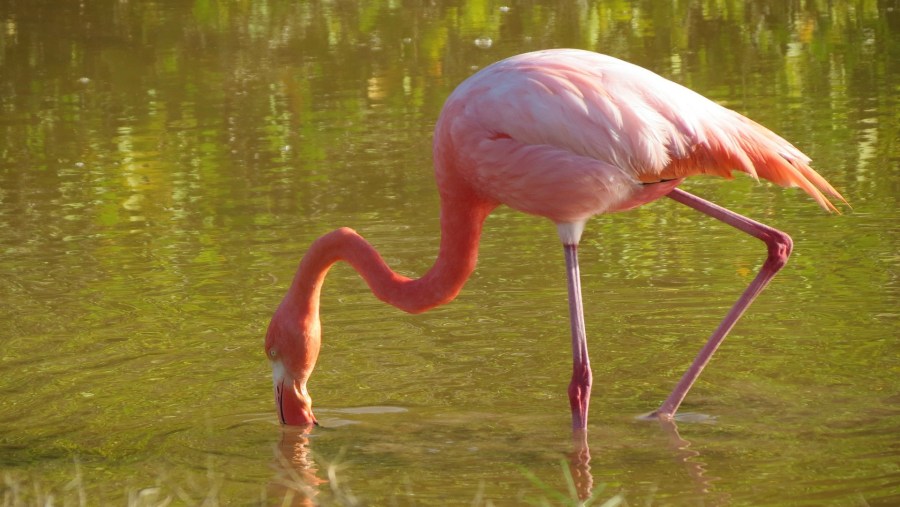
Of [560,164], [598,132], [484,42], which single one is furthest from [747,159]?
[484,42]

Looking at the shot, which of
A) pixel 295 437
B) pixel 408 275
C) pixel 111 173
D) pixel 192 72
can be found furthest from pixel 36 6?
pixel 295 437

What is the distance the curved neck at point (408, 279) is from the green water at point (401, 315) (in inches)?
16.3

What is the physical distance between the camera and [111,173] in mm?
9805

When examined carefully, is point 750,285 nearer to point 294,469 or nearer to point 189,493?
point 294,469

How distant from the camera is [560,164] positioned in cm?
489

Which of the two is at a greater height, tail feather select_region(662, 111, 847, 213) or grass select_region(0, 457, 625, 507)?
tail feather select_region(662, 111, 847, 213)

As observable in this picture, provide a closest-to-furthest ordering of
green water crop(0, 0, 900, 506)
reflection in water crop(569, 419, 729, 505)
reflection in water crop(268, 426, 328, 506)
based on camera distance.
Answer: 1. reflection in water crop(569, 419, 729, 505)
2. reflection in water crop(268, 426, 328, 506)
3. green water crop(0, 0, 900, 506)

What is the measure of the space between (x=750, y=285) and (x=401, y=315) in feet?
5.68

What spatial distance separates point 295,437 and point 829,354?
2050 millimetres

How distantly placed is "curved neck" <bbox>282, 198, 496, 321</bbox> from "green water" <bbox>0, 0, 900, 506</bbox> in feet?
1.36

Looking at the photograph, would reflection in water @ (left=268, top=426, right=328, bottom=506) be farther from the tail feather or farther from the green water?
the tail feather

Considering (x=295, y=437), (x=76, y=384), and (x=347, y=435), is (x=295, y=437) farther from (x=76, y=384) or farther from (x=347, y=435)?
(x=76, y=384)

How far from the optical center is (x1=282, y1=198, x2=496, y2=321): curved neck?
17.2 ft

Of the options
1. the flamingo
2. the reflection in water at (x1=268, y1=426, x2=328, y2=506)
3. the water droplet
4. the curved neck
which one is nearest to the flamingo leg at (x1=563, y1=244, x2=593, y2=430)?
the flamingo
